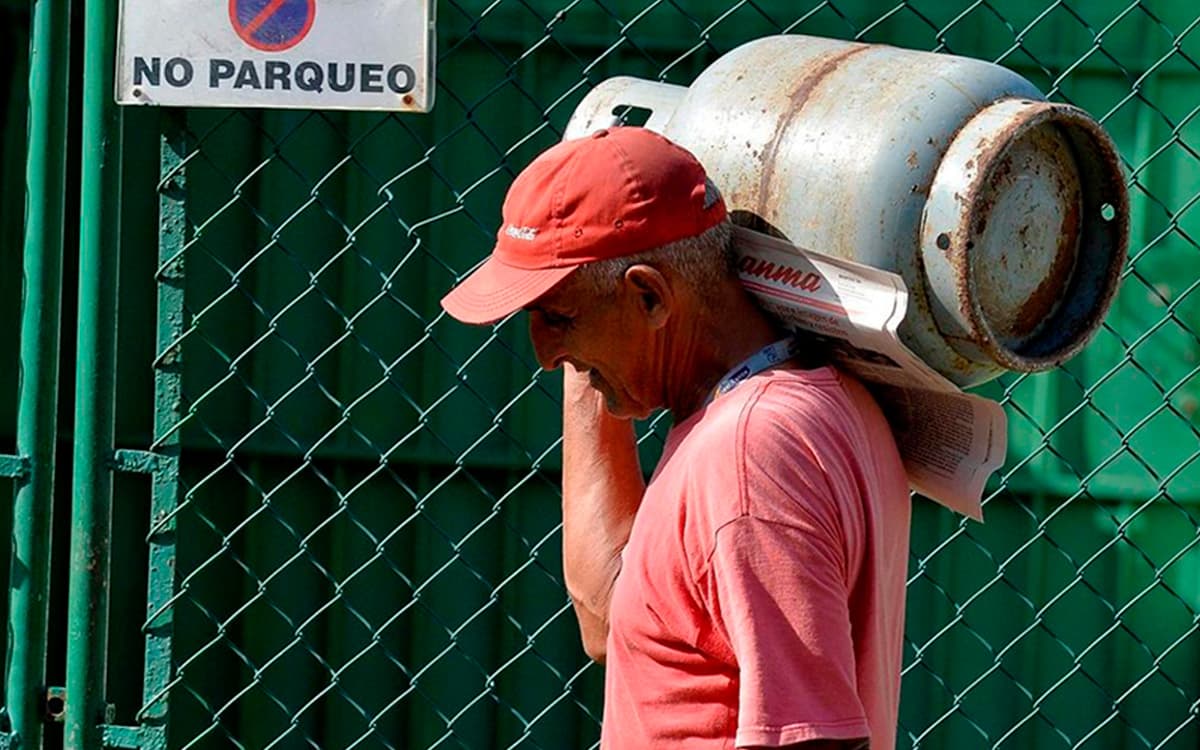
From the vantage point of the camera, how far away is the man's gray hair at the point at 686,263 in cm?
202

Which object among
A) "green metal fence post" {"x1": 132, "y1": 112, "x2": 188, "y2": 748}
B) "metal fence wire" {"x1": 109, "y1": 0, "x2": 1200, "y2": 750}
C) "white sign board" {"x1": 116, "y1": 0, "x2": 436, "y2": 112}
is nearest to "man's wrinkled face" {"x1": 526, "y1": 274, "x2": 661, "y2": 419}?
"white sign board" {"x1": 116, "y1": 0, "x2": 436, "y2": 112}

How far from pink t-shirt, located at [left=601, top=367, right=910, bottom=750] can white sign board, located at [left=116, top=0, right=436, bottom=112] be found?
3.35 ft

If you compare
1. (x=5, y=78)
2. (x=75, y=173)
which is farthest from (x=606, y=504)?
(x=5, y=78)

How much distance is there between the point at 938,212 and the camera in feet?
6.55

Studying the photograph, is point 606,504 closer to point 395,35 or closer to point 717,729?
point 717,729

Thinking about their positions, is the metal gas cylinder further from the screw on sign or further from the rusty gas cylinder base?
the screw on sign

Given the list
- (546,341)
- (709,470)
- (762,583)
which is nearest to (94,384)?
Result: (546,341)

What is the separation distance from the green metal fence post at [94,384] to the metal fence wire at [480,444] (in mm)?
1292

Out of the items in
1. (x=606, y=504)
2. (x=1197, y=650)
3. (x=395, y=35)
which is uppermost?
(x=395, y=35)

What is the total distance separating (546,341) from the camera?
2.11 metres

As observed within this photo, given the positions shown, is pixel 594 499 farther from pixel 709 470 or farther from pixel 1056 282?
pixel 1056 282

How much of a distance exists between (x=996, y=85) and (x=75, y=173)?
2.40 m

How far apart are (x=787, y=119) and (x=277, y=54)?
107 centimetres

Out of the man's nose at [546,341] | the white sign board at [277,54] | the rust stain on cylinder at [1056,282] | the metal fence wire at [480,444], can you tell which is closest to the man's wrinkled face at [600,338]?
the man's nose at [546,341]
